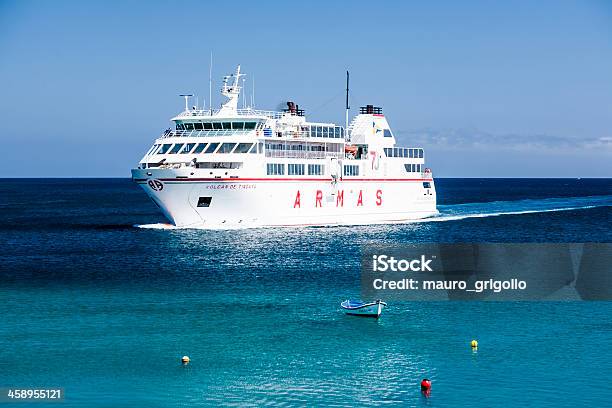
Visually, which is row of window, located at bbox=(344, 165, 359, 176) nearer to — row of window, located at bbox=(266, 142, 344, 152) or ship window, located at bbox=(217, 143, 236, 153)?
row of window, located at bbox=(266, 142, 344, 152)

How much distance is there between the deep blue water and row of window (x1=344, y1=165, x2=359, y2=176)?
2179cm

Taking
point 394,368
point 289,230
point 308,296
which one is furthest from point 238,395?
point 289,230

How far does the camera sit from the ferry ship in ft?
230

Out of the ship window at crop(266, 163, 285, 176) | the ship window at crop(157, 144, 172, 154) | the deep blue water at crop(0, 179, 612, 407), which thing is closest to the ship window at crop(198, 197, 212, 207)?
the ship window at crop(157, 144, 172, 154)

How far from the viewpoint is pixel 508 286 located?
172 ft

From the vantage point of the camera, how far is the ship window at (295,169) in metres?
76.7

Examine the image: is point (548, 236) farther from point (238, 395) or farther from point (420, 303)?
point (238, 395)

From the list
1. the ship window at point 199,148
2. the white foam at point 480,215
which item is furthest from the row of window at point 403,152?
the ship window at point 199,148

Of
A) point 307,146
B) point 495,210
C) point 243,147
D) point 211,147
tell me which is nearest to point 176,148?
point 211,147

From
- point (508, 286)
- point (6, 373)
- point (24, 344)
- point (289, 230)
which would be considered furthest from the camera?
point (289, 230)

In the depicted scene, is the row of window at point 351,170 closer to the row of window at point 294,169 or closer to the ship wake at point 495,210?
the row of window at point 294,169

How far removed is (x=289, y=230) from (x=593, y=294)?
34.0m

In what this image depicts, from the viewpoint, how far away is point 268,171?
73.8 meters

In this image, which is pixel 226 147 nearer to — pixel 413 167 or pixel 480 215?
pixel 413 167
